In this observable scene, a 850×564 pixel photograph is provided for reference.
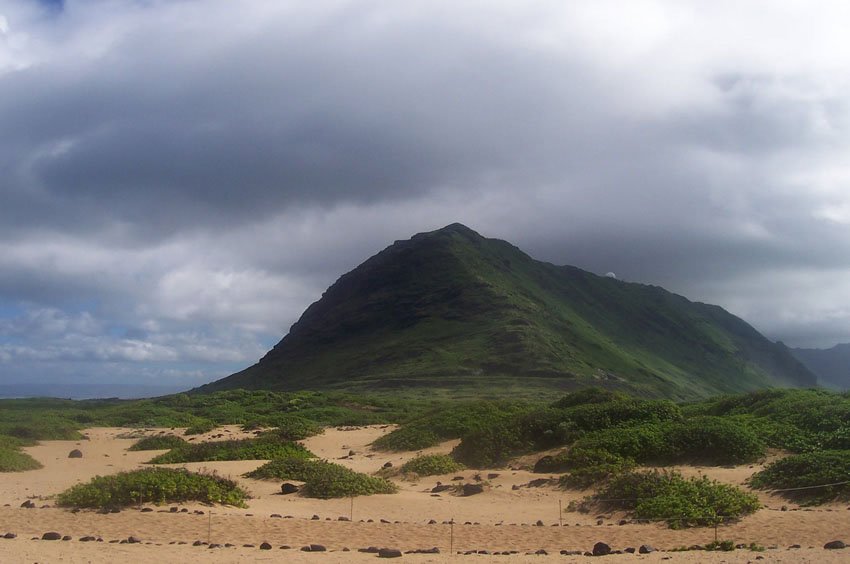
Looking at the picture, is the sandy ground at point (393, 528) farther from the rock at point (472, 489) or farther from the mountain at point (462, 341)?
the mountain at point (462, 341)

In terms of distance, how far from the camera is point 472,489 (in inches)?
808

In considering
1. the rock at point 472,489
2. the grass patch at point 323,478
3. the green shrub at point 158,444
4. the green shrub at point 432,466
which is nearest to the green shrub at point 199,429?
the green shrub at point 158,444

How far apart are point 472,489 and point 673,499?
664cm

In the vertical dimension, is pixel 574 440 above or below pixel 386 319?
below

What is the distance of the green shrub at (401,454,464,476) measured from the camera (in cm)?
2370

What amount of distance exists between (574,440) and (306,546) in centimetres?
1326

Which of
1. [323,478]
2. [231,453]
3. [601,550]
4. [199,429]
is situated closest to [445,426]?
[231,453]

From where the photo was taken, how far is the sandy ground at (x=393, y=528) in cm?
1249

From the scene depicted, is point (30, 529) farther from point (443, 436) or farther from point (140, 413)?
point (140, 413)

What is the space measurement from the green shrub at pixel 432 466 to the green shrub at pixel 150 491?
7.11m

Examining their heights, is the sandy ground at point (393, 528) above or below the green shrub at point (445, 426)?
below

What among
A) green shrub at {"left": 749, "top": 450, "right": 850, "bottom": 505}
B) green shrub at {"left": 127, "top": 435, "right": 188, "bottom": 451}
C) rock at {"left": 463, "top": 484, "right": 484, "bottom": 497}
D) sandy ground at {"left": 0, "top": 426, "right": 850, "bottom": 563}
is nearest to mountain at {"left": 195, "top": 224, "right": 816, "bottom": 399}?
green shrub at {"left": 127, "top": 435, "right": 188, "bottom": 451}

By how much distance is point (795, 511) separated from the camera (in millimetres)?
14961

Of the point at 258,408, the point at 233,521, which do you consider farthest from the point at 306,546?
the point at 258,408
